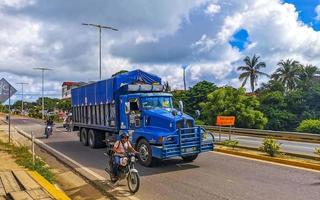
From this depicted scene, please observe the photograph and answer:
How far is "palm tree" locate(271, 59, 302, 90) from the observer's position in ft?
222

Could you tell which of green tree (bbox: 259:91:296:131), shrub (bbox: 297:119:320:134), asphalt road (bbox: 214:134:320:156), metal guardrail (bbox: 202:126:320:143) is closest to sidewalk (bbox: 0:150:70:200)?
asphalt road (bbox: 214:134:320:156)

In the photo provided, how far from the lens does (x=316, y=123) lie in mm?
34219

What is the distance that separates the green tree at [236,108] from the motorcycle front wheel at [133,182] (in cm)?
3163

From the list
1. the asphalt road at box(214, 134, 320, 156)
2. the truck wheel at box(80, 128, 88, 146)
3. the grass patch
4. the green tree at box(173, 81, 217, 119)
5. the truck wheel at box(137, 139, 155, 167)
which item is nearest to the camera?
the grass patch

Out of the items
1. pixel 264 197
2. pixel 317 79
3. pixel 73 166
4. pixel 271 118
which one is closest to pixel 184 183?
pixel 264 197

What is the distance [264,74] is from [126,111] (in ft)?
200

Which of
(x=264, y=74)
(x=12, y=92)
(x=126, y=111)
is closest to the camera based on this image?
(x=126, y=111)

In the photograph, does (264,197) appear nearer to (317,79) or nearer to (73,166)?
(73,166)

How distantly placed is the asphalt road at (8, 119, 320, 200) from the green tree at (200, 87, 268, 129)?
26.3 meters

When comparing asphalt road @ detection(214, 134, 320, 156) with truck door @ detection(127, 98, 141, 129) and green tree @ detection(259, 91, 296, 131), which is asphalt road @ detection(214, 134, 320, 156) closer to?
truck door @ detection(127, 98, 141, 129)

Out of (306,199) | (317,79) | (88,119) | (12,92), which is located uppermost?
(317,79)

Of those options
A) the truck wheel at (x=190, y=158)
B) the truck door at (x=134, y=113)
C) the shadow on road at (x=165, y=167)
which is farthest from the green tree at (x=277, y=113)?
the shadow on road at (x=165, y=167)

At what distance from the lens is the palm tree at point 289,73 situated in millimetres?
67625

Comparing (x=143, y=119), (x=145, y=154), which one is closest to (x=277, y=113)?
(x=143, y=119)
